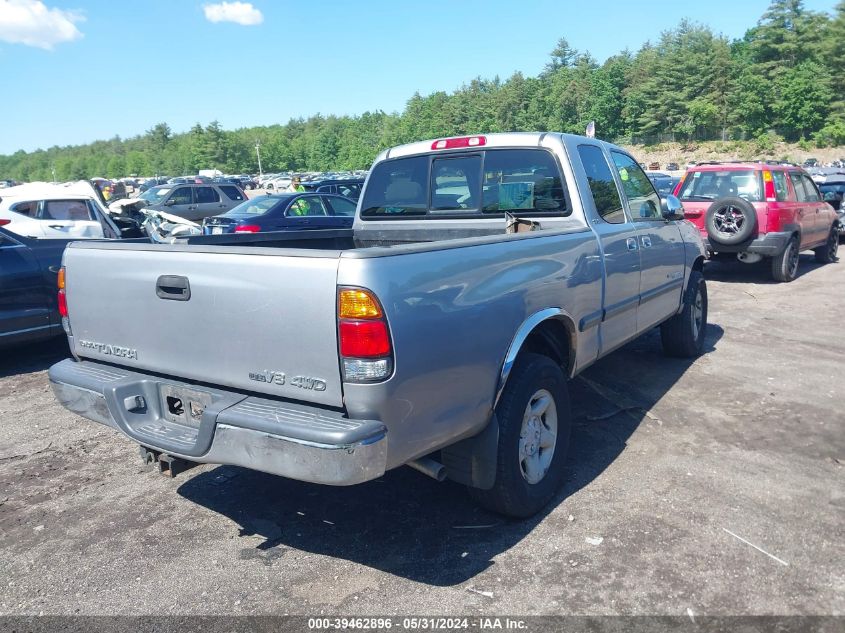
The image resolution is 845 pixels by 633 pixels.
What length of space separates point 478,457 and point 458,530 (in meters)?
0.53

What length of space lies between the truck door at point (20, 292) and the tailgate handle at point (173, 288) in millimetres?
4327

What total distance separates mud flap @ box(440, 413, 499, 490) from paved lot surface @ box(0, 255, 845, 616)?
367mm

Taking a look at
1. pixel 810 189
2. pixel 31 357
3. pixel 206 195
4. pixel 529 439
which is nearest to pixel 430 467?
pixel 529 439

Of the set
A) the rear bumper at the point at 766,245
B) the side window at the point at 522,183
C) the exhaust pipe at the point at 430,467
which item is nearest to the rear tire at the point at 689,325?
the side window at the point at 522,183

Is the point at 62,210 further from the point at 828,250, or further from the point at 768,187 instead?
the point at 828,250

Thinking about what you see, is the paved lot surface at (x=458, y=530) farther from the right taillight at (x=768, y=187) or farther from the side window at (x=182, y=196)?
the side window at (x=182, y=196)

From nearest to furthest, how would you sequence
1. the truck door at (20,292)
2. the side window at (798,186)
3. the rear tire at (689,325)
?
the rear tire at (689,325)
the truck door at (20,292)
the side window at (798,186)

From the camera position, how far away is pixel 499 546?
127 inches

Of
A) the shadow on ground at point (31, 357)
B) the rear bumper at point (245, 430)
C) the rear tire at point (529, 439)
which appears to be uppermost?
the rear bumper at point (245, 430)

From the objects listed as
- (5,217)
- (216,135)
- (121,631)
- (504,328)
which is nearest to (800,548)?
(504,328)

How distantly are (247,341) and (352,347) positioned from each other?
54 cm

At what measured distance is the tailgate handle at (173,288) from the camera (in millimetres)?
2889

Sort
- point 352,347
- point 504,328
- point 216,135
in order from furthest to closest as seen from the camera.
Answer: point 216,135
point 504,328
point 352,347

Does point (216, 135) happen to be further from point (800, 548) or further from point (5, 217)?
point (800, 548)
